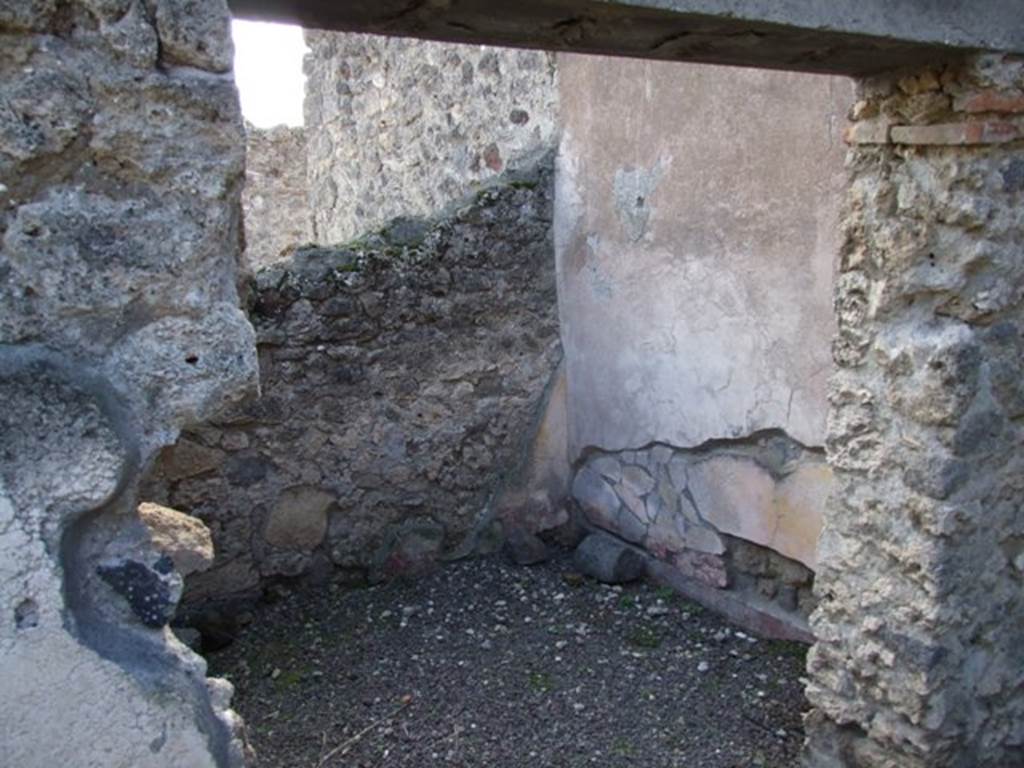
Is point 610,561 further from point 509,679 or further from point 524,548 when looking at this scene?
point 509,679

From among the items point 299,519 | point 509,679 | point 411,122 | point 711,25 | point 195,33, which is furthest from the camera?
point 411,122

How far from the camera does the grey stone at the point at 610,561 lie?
4.24 m

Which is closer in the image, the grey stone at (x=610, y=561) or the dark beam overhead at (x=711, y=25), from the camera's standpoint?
the dark beam overhead at (x=711, y=25)

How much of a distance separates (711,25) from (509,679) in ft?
8.23

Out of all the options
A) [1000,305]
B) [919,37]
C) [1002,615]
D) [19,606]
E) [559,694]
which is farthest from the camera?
[559,694]

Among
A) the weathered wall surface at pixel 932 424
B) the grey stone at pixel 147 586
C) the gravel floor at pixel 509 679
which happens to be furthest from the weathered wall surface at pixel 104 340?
the gravel floor at pixel 509 679

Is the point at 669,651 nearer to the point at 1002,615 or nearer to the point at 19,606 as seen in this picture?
the point at 1002,615

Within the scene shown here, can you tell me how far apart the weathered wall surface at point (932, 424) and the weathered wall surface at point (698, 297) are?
0.87 meters

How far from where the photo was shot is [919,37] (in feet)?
6.45

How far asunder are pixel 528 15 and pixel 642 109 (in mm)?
2351

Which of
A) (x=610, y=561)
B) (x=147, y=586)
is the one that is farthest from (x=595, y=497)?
(x=147, y=586)

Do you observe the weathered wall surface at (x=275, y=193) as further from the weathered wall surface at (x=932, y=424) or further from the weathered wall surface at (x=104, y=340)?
the weathered wall surface at (x=104, y=340)

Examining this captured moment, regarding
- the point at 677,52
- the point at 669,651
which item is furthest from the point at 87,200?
the point at 669,651

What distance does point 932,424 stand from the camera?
2295 mm
